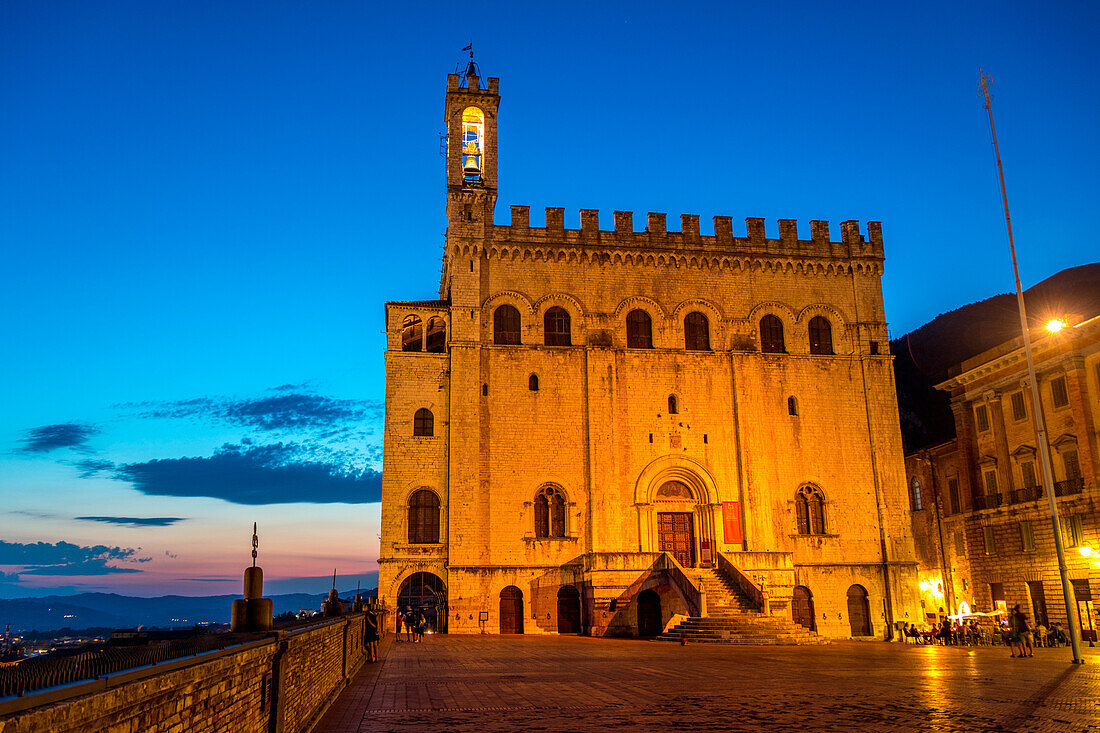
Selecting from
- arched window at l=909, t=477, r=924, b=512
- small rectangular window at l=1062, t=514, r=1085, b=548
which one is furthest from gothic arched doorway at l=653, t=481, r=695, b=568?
arched window at l=909, t=477, r=924, b=512

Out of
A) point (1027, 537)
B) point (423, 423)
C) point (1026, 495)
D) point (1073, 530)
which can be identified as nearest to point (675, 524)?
point (423, 423)

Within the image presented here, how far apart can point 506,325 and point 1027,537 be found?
2204 centimetres

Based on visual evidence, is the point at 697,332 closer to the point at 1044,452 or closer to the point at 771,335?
the point at 771,335

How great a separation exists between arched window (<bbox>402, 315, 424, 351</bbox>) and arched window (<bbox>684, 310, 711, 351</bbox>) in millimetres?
11400

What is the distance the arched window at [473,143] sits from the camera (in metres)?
37.3

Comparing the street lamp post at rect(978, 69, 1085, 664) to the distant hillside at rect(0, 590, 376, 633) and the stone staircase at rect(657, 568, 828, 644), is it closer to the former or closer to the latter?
the stone staircase at rect(657, 568, 828, 644)

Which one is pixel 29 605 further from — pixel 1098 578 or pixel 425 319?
pixel 1098 578

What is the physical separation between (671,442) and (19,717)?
31885 millimetres

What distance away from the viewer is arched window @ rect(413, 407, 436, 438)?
111 ft

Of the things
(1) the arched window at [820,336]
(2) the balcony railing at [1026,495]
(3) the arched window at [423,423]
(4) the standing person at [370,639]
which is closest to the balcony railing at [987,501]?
(2) the balcony railing at [1026,495]

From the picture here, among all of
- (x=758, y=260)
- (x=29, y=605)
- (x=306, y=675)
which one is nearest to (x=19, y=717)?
(x=306, y=675)

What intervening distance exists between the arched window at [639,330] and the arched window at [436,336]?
8.01 meters

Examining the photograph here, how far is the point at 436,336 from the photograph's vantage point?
37406 millimetres

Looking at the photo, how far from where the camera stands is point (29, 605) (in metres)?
94.4
